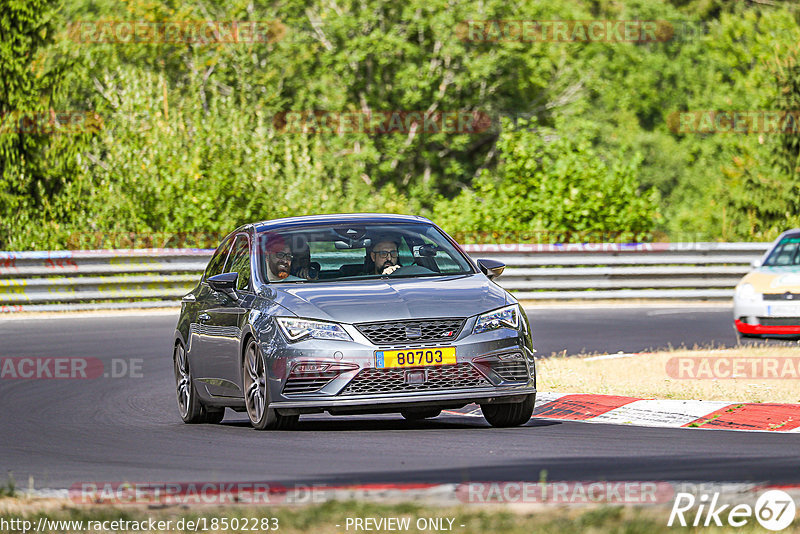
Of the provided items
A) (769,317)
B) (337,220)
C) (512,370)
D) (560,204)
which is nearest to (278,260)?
(337,220)

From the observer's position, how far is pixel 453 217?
29875 mm

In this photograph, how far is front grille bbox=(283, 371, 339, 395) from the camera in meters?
9.60

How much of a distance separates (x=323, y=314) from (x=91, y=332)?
440 inches

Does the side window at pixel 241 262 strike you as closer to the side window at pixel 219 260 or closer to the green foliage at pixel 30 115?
the side window at pixel 219 260

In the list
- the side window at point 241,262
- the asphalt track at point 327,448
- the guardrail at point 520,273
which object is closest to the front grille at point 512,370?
the asphalt track at point 327,448

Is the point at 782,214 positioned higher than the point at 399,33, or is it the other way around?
the point at 399,33

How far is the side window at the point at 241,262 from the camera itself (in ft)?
35.9

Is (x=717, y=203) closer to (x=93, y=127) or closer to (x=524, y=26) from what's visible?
(x=524, y=26)

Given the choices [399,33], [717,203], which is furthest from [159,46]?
[717,203]

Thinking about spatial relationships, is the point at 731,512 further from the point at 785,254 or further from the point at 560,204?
the point at 560,204


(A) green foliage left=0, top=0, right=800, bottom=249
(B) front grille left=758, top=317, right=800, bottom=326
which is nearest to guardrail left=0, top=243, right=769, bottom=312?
(A) green foliage left=0, top=0, right=800, bottom=249

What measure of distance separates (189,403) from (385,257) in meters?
2.08

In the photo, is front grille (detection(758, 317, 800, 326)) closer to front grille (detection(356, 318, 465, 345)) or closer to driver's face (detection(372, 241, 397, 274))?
driver's face (detection(372, 241, 397, 274))

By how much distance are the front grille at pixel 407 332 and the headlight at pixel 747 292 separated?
871 centimetres
